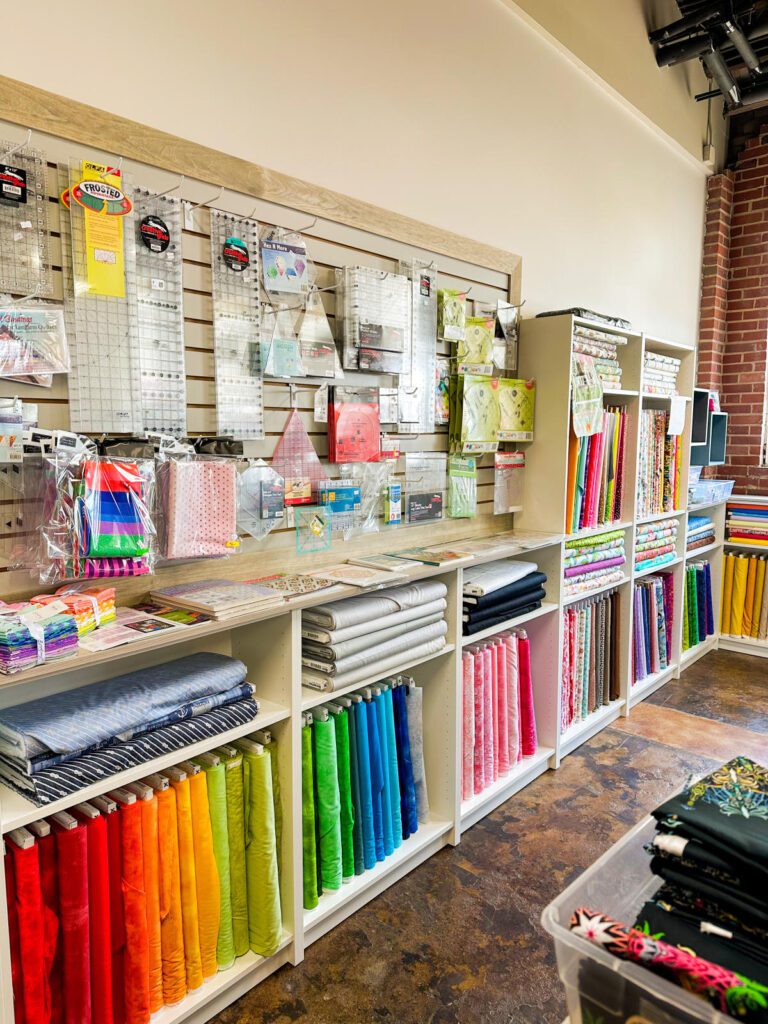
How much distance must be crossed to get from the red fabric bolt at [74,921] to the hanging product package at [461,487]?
1.82 meters

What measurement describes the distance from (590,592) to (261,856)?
196 cm

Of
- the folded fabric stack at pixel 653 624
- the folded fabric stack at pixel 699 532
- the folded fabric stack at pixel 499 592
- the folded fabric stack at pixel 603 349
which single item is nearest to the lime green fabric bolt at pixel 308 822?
the folded fabric stack at pixel 499 592

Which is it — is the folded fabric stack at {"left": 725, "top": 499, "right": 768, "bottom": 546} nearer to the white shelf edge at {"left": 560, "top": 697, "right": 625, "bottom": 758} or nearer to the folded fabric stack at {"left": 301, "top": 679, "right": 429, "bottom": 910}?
the white shelf edge at {"left": 560, "top": 697, "right": 625, "bottom": 758}

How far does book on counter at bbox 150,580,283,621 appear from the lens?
5.70 feet

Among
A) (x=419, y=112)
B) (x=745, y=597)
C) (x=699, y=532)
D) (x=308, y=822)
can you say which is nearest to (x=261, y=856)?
(x=308, y=822)

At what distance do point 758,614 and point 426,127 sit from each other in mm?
3768

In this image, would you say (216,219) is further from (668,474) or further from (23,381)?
(668,474)

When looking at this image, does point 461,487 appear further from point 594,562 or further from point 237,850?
point 237,850

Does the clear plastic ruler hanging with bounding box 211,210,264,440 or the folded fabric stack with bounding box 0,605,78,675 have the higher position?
the clear plastic ruler hanging with bounding box 211,210,264,440

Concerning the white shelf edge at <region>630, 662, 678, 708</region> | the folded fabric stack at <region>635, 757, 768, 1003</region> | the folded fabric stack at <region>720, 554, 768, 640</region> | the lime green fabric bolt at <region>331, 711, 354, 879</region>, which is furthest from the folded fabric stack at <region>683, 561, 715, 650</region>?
the folded fabric stack at <region>635, 757, 768, 1003</region>

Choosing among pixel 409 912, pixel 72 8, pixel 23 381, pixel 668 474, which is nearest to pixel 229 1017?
pixel 409 912

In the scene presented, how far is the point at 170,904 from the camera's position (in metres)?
1.67

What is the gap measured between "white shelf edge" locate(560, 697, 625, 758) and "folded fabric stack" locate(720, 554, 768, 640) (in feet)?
5.40

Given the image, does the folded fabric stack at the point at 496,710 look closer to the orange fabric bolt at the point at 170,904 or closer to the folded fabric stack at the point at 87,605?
the orange fabric bolt at the point at 170,904
